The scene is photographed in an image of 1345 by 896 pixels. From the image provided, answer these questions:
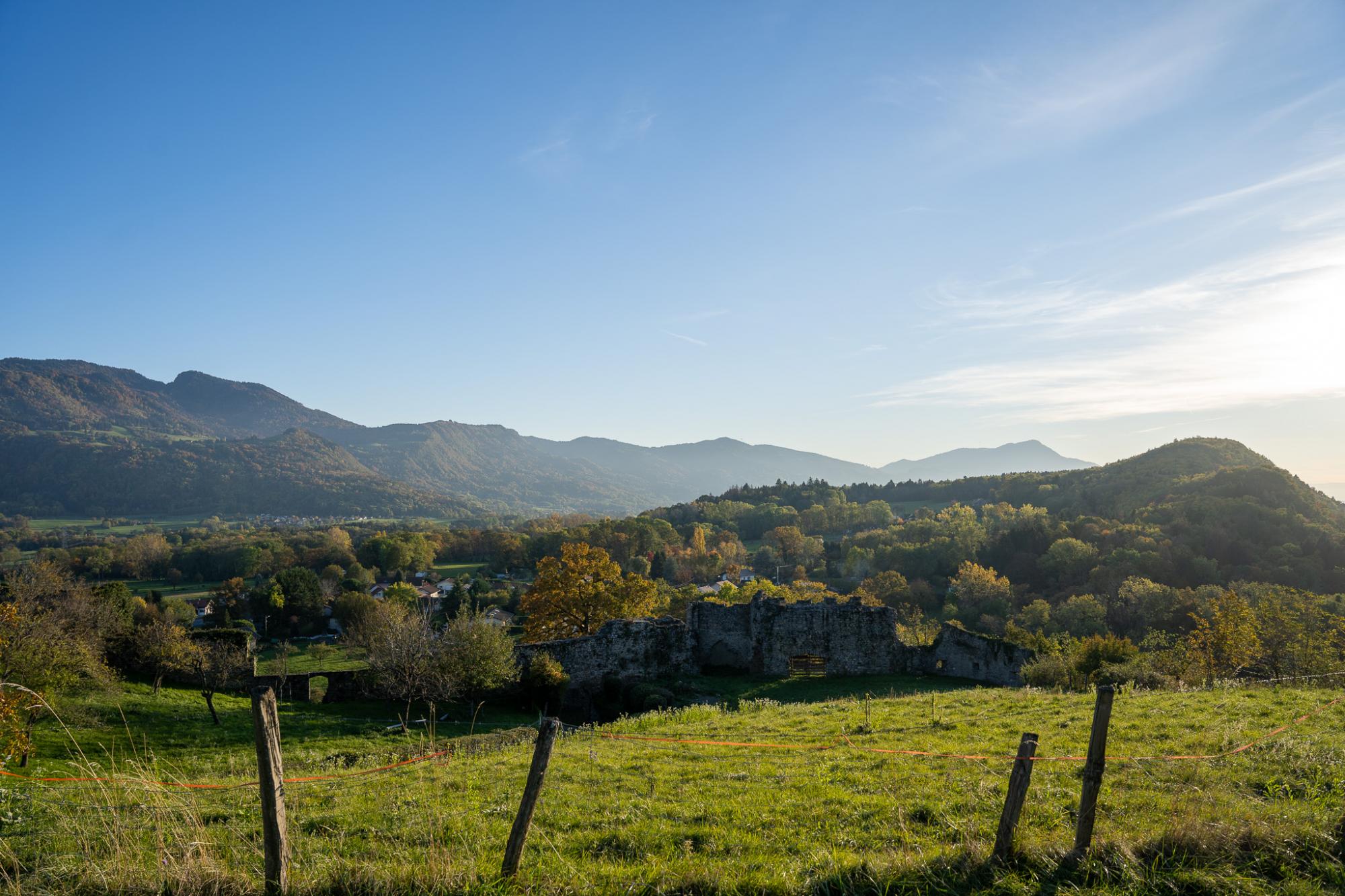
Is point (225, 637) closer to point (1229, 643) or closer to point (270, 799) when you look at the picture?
point (270, 799)

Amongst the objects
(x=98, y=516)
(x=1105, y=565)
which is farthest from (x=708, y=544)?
(x=98, y=516)

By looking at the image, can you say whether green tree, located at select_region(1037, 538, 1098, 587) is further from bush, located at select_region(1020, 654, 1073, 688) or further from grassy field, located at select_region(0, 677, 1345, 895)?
grassy field, located at select_region(0, 677, 1345, 895)

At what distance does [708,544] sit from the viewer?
9919cm

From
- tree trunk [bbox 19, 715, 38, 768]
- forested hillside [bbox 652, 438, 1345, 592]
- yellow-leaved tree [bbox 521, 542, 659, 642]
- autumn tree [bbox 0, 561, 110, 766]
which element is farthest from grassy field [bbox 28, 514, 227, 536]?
tree trunk [bbox 19, 715, 38, 768]

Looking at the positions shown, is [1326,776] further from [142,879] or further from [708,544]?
[708,544]

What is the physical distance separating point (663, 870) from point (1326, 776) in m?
7.38

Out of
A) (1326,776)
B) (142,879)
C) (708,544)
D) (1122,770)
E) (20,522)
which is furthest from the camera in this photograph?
(20,522)

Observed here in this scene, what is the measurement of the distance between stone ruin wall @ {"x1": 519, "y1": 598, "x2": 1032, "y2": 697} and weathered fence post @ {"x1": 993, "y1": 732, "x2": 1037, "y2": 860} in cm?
2236

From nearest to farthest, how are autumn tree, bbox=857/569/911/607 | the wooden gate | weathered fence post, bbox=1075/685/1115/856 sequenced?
weathered fence post, bbox=1075/685/1115/856 < the wooden gate < autumn tree, bbox=857/569/911/607

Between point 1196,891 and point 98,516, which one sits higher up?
point 1196,891

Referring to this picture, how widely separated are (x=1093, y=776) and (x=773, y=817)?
10.7 ft

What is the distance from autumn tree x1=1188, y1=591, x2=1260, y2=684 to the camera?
2419 cm

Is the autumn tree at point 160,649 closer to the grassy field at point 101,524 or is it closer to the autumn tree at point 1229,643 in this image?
the autumn tree at point 1229,643

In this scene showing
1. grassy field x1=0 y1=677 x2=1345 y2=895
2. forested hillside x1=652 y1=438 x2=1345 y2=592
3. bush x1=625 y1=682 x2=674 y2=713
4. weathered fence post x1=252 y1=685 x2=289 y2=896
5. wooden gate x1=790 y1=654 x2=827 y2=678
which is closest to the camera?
weathered fence post x1=252 y1=685 x2=289 y2=896
